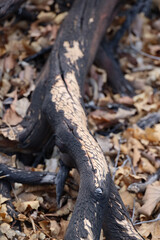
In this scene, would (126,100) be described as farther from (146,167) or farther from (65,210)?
(65,210)

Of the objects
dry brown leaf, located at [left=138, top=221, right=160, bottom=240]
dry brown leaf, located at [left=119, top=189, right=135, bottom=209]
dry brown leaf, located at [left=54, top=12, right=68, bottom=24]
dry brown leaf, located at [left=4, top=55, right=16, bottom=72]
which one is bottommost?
dry brown leaf, located at [left=138, top=221, right=160, bottom=240]

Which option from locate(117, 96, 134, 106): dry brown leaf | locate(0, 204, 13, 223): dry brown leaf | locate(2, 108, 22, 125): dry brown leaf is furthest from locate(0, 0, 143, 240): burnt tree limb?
locate(117, 96, 134, 106): dry brown leaf

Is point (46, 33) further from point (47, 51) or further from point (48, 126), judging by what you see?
point (48, 126)

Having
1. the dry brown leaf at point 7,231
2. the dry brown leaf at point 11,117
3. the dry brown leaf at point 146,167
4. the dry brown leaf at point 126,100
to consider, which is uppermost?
the dry brown leaf at point 11,117

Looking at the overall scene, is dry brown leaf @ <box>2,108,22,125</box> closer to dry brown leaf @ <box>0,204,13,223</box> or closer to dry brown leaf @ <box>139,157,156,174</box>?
dry brown leaf @ <box>0,204,13,223</box>

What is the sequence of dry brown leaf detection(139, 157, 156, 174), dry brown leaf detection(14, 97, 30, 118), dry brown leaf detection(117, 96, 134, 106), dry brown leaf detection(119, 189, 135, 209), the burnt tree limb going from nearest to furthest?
the burnt tree limb
dry brown leaf detection(119, 189, 135, 209)
dry brown leaf detection(139, 157, 156, 174)
dry brown leaf detection(14, 97, 30, 118)
dry brown leaf detection(117, 96, 134, 106)

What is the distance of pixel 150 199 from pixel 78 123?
3.01ft

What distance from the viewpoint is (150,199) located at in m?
2.71

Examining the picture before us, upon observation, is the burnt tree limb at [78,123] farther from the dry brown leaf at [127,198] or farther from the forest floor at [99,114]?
the dry brown leaf at [127,198]

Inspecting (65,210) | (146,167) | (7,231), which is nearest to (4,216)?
(7,231)

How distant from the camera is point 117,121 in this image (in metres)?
3.72

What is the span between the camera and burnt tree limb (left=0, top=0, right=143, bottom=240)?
212cm

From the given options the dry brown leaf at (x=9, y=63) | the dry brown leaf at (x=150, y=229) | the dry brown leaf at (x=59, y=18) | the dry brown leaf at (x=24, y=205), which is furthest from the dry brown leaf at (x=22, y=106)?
the dry brown leaf at (x=150, y=229)

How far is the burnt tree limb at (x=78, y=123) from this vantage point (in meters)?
2.12
